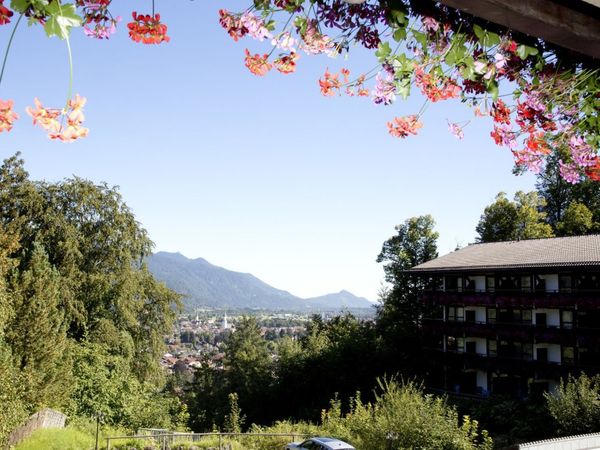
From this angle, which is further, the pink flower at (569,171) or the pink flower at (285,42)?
the pink flower at (569,171)

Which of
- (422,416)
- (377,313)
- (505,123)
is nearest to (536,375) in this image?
(422,416)

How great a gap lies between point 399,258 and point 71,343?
25.1 meters

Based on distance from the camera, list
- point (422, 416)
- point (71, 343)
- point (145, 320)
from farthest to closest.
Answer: point (145, 320) → point (71, 343) → point (422, 416)

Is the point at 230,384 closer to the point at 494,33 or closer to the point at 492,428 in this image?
the point at 492,428

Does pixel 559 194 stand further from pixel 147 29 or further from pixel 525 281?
pixel 147 29

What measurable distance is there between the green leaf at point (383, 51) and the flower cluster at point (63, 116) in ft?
5.36

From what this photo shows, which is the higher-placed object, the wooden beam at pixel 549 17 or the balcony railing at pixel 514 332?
the wooden beam at pixel 549 17

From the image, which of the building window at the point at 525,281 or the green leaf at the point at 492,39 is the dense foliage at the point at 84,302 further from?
the green leaf at the point at 492,39

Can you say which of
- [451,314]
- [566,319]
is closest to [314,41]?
[566,319]

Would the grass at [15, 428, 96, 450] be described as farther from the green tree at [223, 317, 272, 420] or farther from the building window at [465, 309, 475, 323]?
the building window at [465, 309, 475, 323]

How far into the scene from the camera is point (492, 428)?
23.8 m

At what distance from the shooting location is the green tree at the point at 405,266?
40.2 metres

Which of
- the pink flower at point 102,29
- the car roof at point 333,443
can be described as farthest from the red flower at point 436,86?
the car roof at point 333,443

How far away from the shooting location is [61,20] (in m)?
1.68
